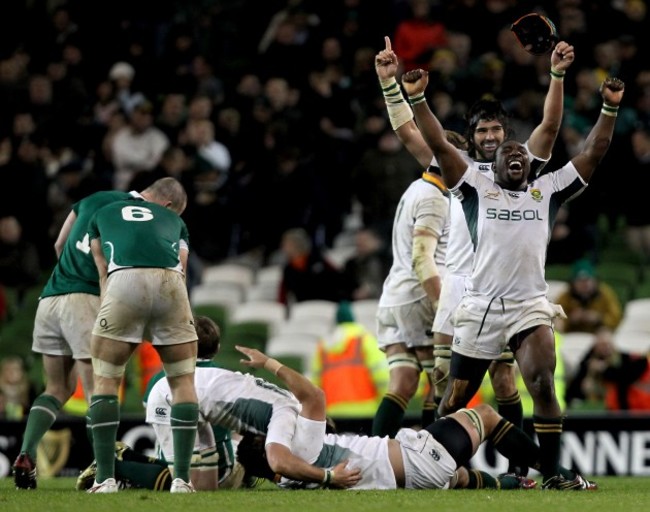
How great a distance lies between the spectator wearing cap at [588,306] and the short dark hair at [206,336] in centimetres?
632

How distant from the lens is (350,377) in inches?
566

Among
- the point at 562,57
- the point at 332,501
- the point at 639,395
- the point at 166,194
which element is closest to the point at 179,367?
the point at 166,194

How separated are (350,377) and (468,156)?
182 inches

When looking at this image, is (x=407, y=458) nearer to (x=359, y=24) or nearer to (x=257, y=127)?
(x=257, y=127)

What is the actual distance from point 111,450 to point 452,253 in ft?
8.76

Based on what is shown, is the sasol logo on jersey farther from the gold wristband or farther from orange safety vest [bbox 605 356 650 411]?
orange safety vest [bbox 605 356 650 411]

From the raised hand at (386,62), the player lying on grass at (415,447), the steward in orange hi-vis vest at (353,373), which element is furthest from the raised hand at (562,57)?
the steward in orange hi-vis vest at (353,373)

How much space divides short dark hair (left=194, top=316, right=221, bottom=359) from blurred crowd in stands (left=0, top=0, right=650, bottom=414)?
620cm

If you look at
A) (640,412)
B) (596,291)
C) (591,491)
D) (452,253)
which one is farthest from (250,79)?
(591,491)

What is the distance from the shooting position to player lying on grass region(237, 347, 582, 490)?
31.4 ft

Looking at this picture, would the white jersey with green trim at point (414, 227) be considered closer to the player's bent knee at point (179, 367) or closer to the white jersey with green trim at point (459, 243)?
the white jersey with green trim at point (459, 243)

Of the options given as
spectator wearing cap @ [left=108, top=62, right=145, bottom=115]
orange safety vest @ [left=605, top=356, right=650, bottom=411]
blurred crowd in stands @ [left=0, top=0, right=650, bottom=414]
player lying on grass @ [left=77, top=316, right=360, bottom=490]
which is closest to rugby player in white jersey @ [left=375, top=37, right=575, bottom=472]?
player lying on grass @ [left=77, top=316, right=360, bottom=490]

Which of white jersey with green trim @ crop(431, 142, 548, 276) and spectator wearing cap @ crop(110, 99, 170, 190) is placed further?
spectator wearing cap @ crop(110, 99, 170, 190)

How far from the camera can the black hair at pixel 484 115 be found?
9.98 m
